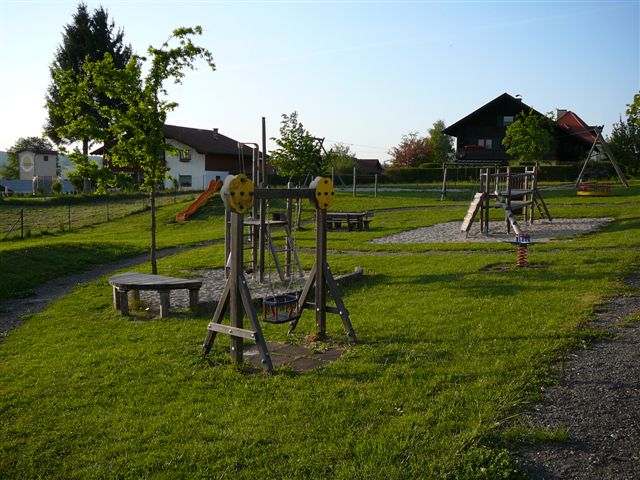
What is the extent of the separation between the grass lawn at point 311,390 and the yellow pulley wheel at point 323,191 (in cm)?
167

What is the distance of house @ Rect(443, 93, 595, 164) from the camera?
5812 cm

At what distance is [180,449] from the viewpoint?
15.7ft

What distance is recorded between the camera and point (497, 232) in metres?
20.7

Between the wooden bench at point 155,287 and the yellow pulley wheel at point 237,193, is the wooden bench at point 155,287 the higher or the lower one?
the lower one

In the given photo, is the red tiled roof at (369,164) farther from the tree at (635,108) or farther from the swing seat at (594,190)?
the tree at (635,108)

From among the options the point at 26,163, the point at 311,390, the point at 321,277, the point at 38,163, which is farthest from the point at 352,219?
the point at 26,163

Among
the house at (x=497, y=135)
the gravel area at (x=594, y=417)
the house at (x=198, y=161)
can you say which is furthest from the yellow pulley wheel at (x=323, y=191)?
the house at (x=497, y=135)

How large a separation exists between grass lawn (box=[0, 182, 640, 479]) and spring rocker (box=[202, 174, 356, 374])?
273 millimetres

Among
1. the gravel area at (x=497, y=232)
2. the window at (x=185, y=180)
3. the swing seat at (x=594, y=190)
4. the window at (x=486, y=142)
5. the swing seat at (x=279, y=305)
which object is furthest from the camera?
the window at (x=486, y=142)

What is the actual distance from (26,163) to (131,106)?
7000cm

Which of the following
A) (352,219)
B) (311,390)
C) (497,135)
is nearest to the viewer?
(311,390)

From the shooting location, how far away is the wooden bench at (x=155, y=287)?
9719 millimetres

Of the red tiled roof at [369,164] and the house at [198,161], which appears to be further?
the red tiled roof at [369,164]

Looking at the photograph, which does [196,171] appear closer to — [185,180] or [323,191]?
[185,180]
